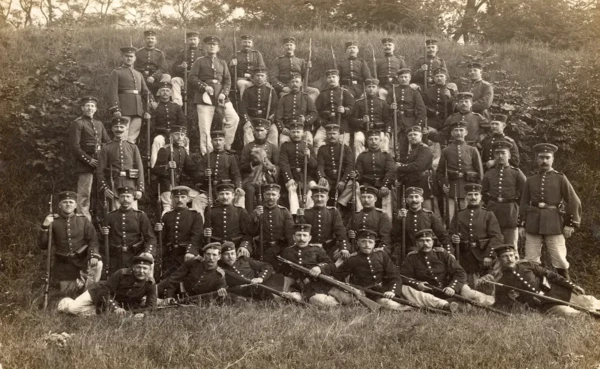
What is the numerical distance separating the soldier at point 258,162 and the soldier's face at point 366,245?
8.29ft

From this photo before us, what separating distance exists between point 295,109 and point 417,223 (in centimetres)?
393

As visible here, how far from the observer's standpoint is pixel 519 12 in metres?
24.2

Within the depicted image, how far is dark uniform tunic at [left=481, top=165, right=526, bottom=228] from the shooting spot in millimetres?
11914

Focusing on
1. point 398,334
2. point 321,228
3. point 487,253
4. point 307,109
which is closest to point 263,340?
point 398,334

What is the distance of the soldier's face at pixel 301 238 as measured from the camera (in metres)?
11.0

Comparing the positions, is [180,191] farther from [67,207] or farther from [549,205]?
[549,205]

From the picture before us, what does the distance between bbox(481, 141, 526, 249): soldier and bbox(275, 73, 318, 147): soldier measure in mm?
3681

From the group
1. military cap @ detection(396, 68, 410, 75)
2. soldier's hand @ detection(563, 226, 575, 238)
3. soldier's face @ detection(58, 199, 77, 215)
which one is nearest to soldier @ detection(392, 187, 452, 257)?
soldier's hand @ detection(563, 226, 575, 238)

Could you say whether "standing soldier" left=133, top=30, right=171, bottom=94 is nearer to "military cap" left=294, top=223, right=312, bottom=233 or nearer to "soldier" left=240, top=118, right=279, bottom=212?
"soldier" left=240, top=118, right=279, bottom=212

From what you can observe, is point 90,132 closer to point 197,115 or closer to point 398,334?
point 197,115

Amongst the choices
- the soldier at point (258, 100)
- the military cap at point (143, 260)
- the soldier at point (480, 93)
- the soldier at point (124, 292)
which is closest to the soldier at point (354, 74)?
Answer: the soldier at point (258, 100)

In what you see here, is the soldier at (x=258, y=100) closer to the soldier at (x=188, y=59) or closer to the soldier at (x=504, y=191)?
the soldier at (x=188, y=59)

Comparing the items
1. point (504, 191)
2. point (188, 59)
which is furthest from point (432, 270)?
point (188, 59)

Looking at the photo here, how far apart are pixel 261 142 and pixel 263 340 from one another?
557 centimetres
